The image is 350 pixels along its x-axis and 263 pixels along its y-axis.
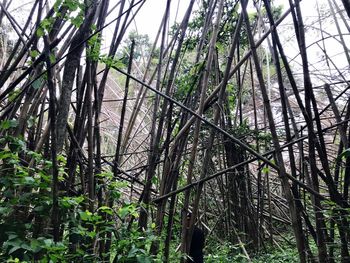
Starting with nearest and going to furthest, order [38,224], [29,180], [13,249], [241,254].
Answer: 1. [13,249]
2. [29,180]
3. [38,224]
4. [241,254]

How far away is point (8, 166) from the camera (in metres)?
1.66

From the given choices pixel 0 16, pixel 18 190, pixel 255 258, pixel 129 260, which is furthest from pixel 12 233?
pixel 255 258

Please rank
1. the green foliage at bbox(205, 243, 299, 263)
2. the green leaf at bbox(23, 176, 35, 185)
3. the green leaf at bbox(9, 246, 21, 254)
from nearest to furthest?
the green leaf at bbox(9, 246, 21, 254), the green leaf at bbox(23, 176, 35, 185), the green foliage at bbox(205, 243, 299, 263)

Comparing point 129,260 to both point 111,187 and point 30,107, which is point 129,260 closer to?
point 111,187

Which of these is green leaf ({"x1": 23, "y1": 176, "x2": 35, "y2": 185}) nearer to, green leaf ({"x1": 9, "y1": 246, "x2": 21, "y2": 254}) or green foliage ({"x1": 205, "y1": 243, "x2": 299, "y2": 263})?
green leaf ({"x1": 9, "y1": 246, "x2": 21, "y2": 254})

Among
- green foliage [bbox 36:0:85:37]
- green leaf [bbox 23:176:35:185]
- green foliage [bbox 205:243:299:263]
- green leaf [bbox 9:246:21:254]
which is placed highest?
green foliage [bbox 36:0:85:37]

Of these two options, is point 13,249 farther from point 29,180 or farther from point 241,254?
point 241,254

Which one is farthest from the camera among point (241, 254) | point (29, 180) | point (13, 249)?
point (241, 254)

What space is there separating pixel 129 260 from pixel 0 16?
4.59ft

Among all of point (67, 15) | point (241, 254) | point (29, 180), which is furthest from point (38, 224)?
point (241, 254)

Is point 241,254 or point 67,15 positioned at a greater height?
point 67,15

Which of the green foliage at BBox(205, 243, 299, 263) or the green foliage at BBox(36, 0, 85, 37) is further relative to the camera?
the green foliage at BBox(205, 243, 299, 263)

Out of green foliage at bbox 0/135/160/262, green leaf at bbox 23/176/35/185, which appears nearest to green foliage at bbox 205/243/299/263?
green foliage at bbox 0/135/160/262

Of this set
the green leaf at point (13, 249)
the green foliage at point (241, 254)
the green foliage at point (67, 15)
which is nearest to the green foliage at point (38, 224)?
the green leaf at point (13, 249)
